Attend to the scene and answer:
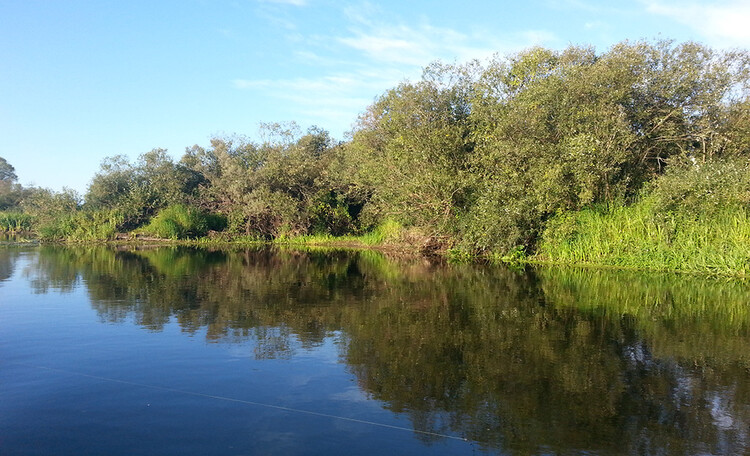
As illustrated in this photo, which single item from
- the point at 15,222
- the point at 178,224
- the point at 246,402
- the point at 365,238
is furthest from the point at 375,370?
the point at 15,222

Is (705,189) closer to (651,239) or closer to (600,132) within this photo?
(651,239)

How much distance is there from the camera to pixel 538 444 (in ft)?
19.0

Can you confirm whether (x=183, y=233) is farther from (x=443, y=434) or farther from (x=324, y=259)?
(x=443, y=434)

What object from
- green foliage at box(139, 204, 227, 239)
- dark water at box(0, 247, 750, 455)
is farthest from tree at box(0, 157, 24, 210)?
dark water at box(0, 247, 750, 455)

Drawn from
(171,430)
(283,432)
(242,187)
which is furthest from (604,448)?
(242,187)

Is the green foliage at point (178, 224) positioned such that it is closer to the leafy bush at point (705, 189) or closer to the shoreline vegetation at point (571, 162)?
the shoreline vegetation at point (571, 162)

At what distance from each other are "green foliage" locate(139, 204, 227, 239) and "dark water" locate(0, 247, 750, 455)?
2124 centimetres

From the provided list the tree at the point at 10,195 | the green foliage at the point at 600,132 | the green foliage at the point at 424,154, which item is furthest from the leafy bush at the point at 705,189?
the tree at the point at 10,195

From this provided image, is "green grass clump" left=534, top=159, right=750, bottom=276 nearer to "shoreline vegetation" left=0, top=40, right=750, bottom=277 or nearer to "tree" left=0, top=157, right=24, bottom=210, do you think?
"shoreline vegetation" left=0, top=40, right=750, bottom=277

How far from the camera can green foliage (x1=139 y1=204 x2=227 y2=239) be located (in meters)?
36.9

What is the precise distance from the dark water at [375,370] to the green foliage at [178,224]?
2124 centimetres

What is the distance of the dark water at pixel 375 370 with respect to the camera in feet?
19.8

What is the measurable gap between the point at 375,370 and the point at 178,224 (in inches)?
1263

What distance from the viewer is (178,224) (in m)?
37.3
